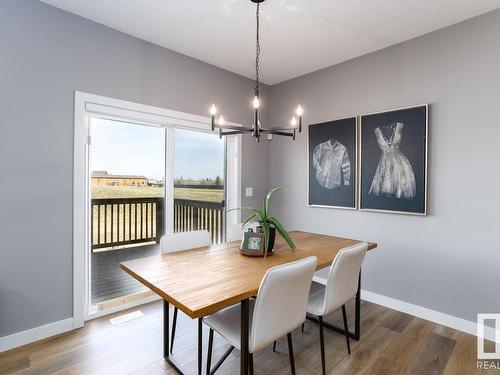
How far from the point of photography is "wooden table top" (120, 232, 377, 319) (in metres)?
1.29

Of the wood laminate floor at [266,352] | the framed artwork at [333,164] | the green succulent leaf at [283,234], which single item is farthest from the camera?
the framed artwork at [333,164]

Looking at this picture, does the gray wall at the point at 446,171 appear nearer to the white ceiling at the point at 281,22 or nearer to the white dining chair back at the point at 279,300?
the white ceiling at the point at 281,22

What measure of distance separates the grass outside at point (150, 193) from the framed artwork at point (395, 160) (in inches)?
71.0

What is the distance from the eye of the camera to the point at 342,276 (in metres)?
1.84

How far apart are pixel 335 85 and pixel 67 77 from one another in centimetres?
277

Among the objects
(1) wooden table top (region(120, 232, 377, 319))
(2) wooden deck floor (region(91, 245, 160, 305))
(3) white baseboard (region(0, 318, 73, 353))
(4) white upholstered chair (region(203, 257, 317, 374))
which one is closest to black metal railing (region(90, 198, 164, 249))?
(2) wooden deck floor (region(91, 245, 160, 305))

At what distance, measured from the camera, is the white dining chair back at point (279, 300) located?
1.36 m

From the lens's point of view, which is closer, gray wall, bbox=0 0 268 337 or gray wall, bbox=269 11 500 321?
gray wall, bbox=0 0 268 337

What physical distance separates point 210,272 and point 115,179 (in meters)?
1.66

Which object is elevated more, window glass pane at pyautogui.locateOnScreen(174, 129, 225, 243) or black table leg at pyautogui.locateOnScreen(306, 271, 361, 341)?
window glass pane at pyautogui.locateOnScreen(174, 129, 225, 243)

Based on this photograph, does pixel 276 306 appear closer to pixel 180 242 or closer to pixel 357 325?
pixel 180 242

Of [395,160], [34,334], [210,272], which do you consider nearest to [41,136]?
[34,334]

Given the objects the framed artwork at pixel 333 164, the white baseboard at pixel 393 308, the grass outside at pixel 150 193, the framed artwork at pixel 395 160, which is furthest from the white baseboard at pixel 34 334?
the framed artwork at pixel 395 160

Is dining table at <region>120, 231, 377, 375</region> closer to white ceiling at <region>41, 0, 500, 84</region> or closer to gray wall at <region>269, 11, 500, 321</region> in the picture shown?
gray wall at <region>269, 11, 500, 321</region>
